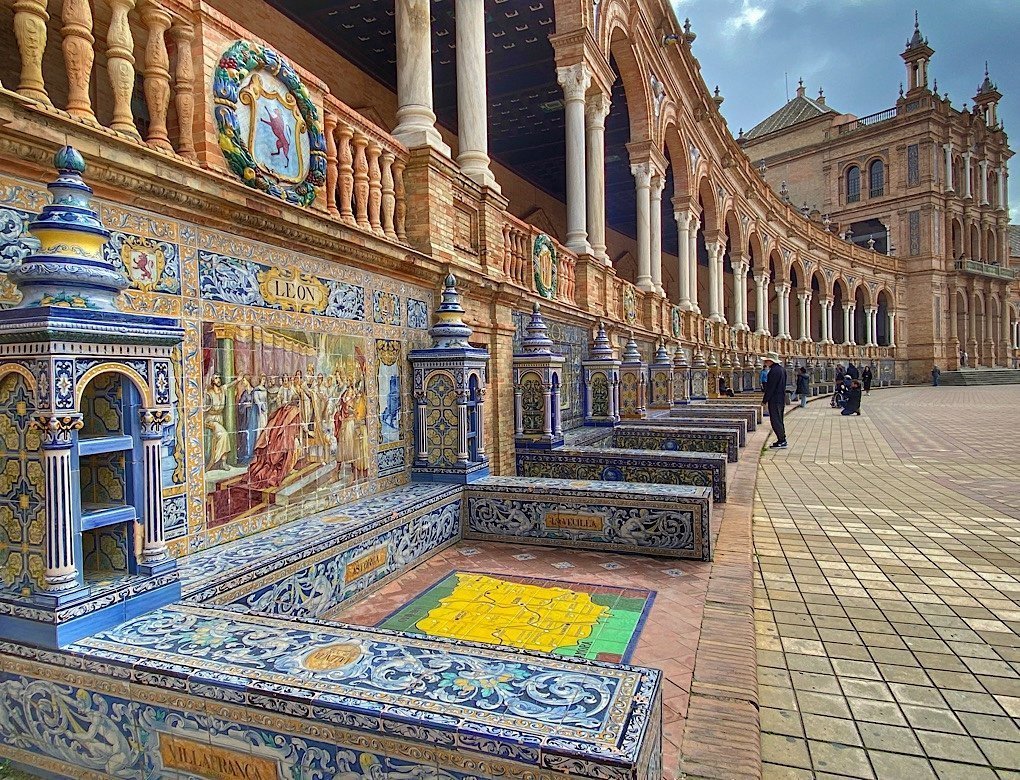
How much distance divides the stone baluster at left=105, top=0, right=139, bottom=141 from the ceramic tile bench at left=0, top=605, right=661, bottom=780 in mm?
2341

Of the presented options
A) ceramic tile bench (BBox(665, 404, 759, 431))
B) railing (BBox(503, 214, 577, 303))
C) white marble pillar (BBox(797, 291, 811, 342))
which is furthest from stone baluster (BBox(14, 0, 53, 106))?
white marble pillar (BBox(797, 291, 811, 342))

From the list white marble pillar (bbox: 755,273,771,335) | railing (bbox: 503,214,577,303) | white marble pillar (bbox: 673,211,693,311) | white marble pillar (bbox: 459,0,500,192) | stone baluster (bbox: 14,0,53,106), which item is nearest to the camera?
stone baluster (bbox: 14,0,53,106)

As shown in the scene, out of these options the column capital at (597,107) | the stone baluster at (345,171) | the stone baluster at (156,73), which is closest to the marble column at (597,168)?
the column capital at (597,107)

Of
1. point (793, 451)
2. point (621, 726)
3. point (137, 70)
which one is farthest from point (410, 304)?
point (793, 451)

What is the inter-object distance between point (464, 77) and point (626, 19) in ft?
22.5

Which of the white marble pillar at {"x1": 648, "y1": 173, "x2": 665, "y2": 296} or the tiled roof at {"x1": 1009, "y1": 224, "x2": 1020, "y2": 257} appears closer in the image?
the white marble pillar at {"x1": 648, "y1": 173, "x2": 665, "y2": 296}

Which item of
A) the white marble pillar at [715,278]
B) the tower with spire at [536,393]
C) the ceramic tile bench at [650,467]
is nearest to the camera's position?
the ceramic tile bench at [650,467]

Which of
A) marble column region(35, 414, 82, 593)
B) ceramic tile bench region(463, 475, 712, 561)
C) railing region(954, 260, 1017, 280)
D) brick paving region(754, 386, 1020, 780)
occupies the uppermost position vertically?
railing region(954, 260, 1017, 280)

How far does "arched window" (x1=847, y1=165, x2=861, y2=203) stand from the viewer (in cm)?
4428

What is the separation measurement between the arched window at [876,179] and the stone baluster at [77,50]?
51.7m

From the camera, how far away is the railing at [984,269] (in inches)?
1731

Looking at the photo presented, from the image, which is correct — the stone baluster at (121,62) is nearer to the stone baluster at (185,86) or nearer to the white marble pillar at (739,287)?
the stone baluster at (185,86)

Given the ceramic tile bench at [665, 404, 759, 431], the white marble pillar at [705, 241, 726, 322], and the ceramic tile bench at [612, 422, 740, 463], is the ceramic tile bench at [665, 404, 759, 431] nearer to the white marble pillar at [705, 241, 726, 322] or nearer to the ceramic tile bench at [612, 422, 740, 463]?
the ceramic tile bench at [612, 422, 740, 463]

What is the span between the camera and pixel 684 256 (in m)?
17.6
